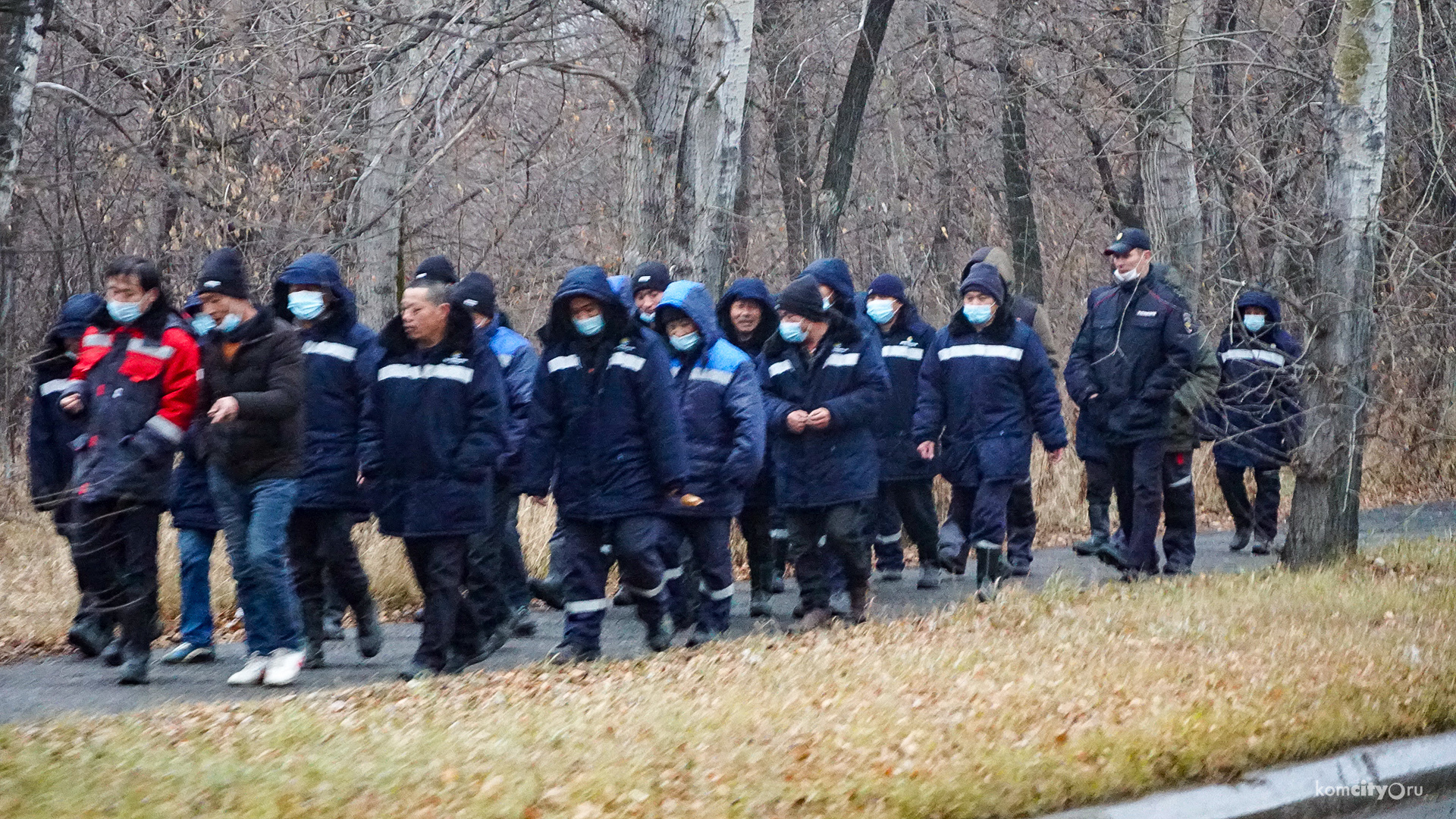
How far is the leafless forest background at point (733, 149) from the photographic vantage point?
12.2 m

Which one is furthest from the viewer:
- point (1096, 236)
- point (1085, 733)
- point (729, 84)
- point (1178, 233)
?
point (1096, 236)

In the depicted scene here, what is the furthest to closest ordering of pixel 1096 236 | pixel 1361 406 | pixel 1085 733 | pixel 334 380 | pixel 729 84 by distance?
pixel 1096 236 < pixel 729 84 < pixel 1361 406 < pixel 334 380 < pixel 1085 733

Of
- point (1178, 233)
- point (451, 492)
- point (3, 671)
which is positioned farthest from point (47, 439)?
point (1178, 233)

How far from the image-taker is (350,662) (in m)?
8.59

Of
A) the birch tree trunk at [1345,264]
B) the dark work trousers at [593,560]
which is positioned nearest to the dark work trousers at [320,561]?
the dark work trousers at [593,560]

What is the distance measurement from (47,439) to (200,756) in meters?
3.80

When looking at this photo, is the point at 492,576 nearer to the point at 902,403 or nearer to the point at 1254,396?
the point at 902,403

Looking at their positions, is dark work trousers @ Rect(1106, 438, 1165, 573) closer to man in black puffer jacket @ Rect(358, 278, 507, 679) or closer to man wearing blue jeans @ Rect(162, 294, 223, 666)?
man in black puffer jacket @ Rect(358, 278, 507, 679)

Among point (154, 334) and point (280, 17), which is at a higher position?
point (280, 17)

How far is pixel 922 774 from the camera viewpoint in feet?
18.1

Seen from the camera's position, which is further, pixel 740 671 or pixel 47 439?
pixel 47 439

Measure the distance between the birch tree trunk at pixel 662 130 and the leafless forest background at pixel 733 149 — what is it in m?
0.02

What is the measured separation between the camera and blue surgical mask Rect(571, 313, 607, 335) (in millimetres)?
8031

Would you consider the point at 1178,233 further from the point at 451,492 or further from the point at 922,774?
the point at 922,774
